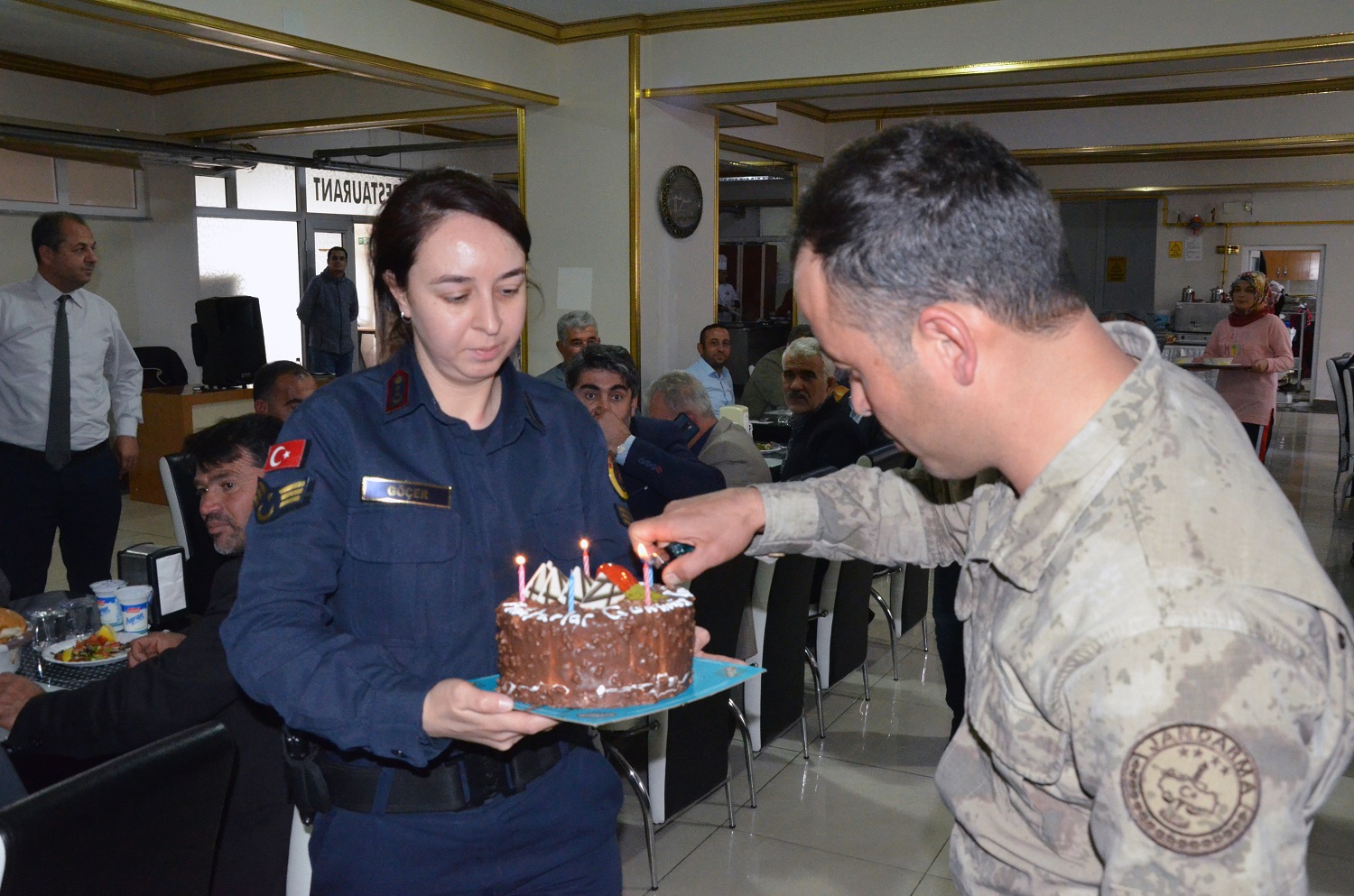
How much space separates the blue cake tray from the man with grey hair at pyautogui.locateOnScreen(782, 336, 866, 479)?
2513mm

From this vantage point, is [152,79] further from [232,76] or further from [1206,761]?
[1206,761]

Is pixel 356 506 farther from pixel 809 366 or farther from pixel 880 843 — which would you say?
pixel 809 366

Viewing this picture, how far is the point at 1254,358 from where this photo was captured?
7.39 m

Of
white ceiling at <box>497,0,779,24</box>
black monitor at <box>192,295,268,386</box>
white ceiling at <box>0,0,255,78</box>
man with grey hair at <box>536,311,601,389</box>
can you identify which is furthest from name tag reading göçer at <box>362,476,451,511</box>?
black monitor at <box>192,295,268,386</box>

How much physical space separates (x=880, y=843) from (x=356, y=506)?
2.43 meters

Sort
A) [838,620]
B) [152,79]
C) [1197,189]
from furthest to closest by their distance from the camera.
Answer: [1197,189] → [152,79] → [838,620]

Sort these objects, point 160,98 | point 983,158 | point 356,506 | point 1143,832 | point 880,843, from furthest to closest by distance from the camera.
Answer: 1. point 160,98
2. point 880,843
3. point 356,506
4. point 983,158
5. point 1143,832

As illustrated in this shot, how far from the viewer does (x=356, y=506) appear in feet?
4.55

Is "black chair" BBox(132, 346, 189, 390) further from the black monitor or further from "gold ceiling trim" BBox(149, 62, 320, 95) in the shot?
"gold ceiling trim" BBox(149, 62, 320, 95)

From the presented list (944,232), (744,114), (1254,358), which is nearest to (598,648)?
(944,232)

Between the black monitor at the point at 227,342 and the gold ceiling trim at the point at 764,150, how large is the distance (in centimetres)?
430

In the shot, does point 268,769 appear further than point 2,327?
No

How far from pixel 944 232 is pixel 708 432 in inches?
139

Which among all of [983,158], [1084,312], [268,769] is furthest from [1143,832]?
[268,769]
